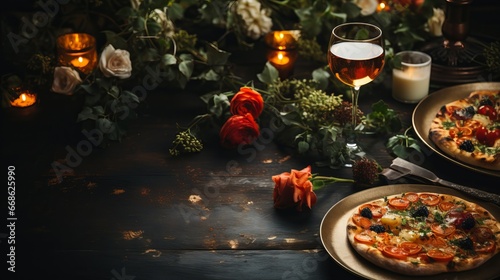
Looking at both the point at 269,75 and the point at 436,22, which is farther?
the point at 436,22

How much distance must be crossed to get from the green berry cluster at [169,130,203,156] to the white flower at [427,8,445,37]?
1289 mm

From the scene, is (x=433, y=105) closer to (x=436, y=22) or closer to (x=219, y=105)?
(x=436, y=22)

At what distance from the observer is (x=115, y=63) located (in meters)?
3.05

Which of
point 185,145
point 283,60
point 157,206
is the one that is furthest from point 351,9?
point 157,206

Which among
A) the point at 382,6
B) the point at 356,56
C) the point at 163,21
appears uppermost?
the point at 356,56

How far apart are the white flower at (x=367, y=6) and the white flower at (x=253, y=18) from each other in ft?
1.39

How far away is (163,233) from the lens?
238 cm

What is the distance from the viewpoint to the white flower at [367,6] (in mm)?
3377

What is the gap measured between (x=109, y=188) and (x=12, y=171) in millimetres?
381

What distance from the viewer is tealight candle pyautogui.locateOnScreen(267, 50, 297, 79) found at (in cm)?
324

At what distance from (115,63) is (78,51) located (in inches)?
8.9

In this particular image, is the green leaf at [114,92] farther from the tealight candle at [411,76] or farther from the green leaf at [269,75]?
the tealight candle at [411,76]

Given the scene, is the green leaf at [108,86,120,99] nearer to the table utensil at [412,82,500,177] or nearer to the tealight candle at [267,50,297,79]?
the tealight candle at [267,50,297,79]

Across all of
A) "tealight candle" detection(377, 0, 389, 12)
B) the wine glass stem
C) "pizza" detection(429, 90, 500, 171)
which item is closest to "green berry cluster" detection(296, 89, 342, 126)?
the wine glass stem
